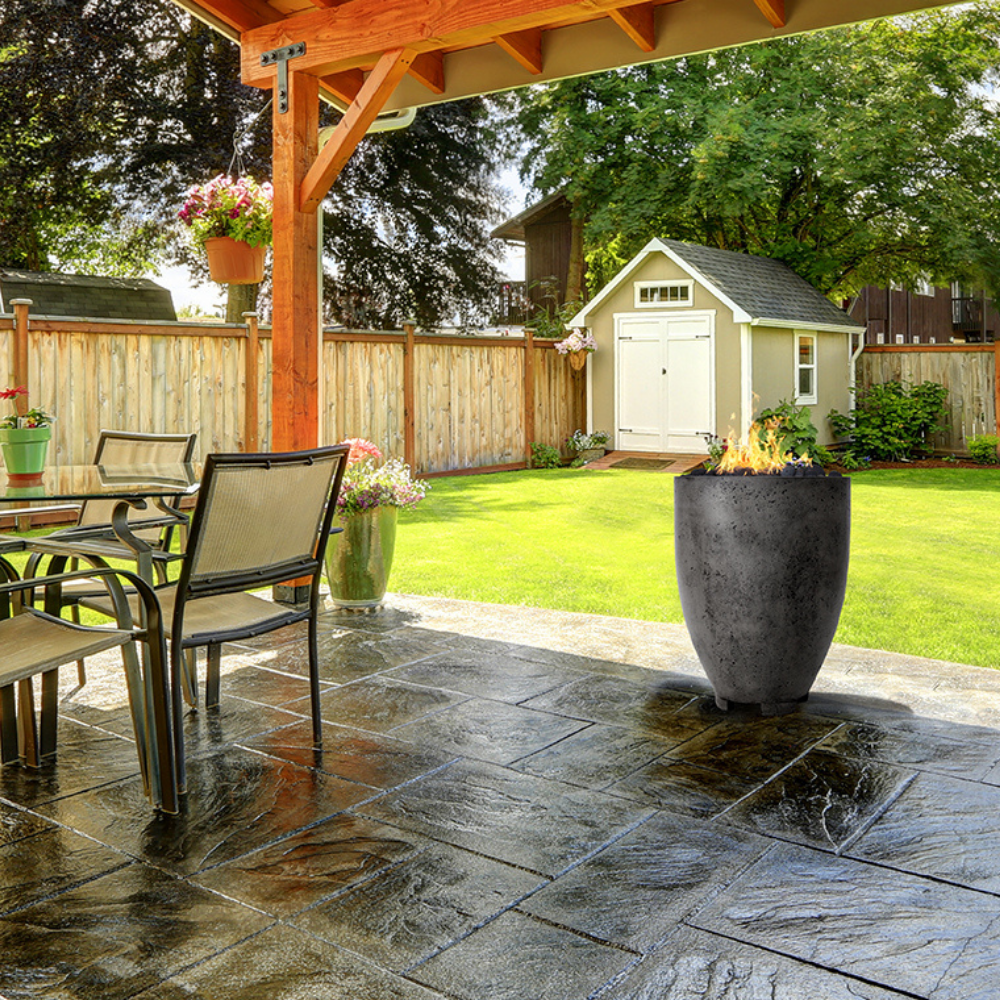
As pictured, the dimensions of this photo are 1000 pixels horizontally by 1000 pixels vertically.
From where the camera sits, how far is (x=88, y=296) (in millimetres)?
13203

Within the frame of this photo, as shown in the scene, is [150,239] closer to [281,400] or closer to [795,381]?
[795,381]

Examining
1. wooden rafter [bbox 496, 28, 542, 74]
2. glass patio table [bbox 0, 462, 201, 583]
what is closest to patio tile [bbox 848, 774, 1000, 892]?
glass patio table [bbox 0, 462, 201, 583]

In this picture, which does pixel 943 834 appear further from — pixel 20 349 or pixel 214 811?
pixel 20 349

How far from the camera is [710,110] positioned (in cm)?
1745

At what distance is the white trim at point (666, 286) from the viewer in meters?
14.9

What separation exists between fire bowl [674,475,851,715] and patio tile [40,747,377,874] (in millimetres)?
1302

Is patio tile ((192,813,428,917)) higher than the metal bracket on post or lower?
lower

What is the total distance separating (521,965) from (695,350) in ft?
44.5

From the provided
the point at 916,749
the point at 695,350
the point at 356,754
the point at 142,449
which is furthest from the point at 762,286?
the point at 356,754

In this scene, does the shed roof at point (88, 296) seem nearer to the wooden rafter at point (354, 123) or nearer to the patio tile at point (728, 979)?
the wooden rafter at point (354, 123)

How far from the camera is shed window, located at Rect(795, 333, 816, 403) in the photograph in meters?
15.8

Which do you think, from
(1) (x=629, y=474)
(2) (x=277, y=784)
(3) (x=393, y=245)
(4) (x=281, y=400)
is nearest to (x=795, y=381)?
(1) (x=629, y=474)

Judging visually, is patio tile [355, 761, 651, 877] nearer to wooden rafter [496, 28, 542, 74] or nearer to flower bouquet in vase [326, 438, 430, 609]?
flower bouquet in vase [326, 438, 430, 609]

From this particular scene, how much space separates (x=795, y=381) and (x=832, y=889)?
1408 centimetres
